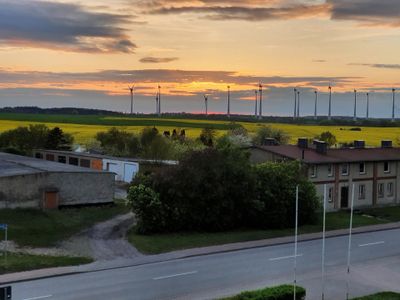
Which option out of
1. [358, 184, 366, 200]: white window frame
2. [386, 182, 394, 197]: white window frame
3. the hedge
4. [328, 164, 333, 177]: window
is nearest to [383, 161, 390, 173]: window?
[386, 182, 394, 197]: white window frame

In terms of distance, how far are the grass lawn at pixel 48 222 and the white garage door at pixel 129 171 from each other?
18.2 meters

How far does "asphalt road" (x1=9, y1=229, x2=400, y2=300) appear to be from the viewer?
87.1ft

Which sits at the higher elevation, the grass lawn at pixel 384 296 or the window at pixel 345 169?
the window at pixel 345 169

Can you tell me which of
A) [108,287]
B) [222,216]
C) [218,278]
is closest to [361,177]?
[222,216]

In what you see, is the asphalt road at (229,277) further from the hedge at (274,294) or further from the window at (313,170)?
the window at (313,170)

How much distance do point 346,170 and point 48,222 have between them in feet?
107

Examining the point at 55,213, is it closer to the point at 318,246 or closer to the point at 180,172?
the point at 180,172

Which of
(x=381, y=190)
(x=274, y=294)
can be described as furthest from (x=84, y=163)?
(x=274, y=294)

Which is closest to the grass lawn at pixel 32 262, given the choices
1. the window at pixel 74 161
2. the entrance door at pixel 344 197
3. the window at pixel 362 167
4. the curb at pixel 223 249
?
the curb at pixel 223 249

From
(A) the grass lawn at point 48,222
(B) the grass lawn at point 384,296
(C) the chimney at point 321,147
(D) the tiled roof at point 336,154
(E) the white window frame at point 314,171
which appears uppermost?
(C) the chimney at point 321,147

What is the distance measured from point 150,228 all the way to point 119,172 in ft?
109

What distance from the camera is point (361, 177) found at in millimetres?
63281

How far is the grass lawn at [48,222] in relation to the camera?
38753 mm

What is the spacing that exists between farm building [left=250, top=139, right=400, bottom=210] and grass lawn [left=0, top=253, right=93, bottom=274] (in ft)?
99.0
